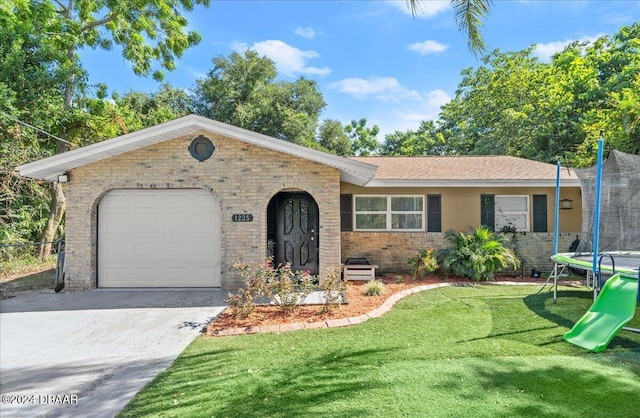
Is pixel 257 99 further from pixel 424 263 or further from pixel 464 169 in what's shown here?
pixel 424 263

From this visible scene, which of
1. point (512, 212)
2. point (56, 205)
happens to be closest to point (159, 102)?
point (56, 205)

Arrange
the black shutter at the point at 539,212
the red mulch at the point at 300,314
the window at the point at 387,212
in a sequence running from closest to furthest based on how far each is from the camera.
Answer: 1. the red mulch at the point at 300,314
2. the black shutter at the point at 539,212
3. the window at the point at 387,212

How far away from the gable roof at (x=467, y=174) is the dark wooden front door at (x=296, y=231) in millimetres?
2088

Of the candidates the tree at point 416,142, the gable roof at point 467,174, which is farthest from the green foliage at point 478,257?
the tree at point 416,142

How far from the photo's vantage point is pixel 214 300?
7285 millimetres

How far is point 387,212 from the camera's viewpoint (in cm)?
1064

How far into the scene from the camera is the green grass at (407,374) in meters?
3.16

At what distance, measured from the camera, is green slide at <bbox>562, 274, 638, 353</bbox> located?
15.0 feet

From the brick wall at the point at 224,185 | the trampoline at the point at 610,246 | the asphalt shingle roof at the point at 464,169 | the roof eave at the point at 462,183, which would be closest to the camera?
the trampoline at the point at 610,246

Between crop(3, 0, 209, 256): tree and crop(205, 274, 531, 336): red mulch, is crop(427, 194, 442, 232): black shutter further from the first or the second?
crop(3, 0, 209, 256): tree

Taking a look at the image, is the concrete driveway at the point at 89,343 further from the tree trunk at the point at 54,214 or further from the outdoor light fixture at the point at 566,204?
the outdoor light fixture at the point at 566,204

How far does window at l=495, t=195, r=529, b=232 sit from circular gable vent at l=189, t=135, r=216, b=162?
8263 millimetres

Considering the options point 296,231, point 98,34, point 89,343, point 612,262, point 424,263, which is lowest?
point 89,343

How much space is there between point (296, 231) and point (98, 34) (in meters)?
16.3
